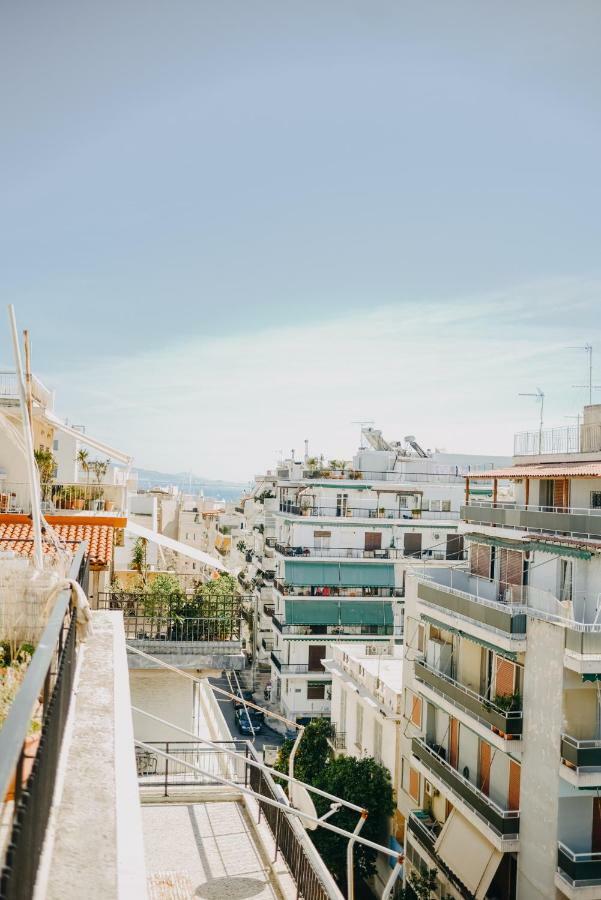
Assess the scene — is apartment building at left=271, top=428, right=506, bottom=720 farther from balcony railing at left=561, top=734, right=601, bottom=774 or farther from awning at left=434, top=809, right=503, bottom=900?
balcony railing at left=561, top=734, right=601, bottom=774

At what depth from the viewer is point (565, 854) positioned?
52.0 ft

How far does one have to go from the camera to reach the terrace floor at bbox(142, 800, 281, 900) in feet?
21.9

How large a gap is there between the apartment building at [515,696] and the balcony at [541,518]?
5 centimetres

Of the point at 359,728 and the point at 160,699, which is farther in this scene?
the point at 359,728

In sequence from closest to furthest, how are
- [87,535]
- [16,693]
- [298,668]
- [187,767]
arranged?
[16,693], [187,767], [87,535], [298,668]

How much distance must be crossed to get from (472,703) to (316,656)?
72.7 feet

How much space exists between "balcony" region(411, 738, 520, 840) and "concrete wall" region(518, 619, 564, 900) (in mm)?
288

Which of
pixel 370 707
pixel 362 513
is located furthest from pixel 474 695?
pixel 362 513

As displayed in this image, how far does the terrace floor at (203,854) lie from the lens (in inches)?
263

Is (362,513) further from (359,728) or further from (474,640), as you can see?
(474,640)

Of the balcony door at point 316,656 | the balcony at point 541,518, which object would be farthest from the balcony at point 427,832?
the balcony door at point 316,656

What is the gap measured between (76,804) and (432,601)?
19552mm

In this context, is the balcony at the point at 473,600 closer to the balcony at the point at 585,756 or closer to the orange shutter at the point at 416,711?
the balcony at the point at 585,756

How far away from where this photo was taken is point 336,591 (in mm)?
41688
